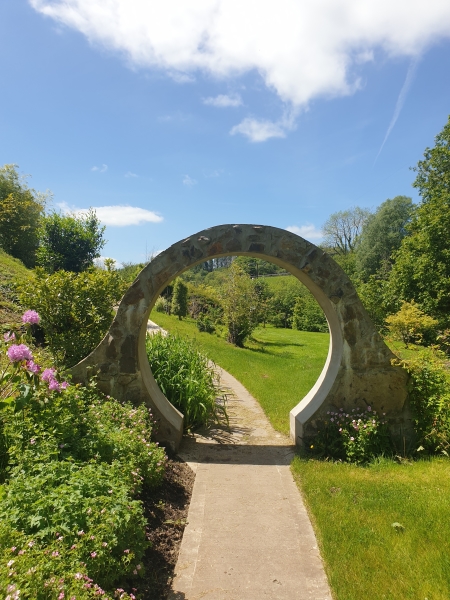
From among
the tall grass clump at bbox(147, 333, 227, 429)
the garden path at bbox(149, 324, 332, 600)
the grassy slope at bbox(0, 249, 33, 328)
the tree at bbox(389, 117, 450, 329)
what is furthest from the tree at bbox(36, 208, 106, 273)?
the tree at bbox(389, 117, 450, 329)

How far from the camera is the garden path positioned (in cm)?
273

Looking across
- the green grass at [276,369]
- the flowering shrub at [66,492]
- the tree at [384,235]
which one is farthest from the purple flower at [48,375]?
the tree at [384,235]

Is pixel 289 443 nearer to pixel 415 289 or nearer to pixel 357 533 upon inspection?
pixel 357 533

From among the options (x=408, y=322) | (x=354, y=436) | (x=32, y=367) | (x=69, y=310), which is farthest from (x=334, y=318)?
(x=408, y=322)

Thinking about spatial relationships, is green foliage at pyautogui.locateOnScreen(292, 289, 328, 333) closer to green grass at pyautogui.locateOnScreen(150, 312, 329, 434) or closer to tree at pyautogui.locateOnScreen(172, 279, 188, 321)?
green grass at pyautogui.locateOnScreen(150, 312, 329, 434)

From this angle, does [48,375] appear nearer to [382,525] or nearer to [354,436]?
[382,525]

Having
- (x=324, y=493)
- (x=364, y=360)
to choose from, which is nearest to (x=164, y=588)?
(x=324, y=493)

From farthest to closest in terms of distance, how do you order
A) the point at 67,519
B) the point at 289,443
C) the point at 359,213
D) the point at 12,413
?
the point at 359,213, the point at 289,443, the point at 12,413, the point at 67,519

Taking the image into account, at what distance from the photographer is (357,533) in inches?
128

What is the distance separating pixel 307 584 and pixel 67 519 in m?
1.74

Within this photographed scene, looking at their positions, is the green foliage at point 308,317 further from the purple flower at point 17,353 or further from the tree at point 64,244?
the purple flower at point 17,353

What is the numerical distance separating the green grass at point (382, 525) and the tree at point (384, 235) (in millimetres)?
29795

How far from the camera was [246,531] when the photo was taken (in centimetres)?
342

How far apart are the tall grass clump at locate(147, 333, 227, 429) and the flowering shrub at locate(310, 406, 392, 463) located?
1.80 meters
